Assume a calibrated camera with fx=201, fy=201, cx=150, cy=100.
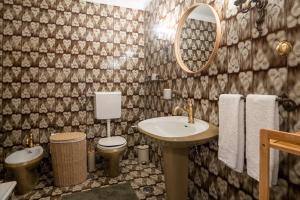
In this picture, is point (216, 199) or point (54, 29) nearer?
point (216, 199)

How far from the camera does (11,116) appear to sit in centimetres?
283

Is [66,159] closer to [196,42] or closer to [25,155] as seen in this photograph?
[25,155]

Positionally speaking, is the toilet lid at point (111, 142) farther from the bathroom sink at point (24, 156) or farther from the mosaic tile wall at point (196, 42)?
the mosaic tile wall at point (196, 42)

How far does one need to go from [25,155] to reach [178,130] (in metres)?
2.04

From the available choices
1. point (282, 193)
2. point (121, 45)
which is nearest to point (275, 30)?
point (282, 193)

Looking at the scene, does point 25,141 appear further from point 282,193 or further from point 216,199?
point 282,193

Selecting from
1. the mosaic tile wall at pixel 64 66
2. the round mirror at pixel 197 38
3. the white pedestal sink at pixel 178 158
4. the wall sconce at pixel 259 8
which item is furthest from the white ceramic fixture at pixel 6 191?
the wall sconce at pixel 259 8

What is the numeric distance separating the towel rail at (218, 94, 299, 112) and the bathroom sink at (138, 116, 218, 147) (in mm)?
555

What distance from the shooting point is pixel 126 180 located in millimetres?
2719

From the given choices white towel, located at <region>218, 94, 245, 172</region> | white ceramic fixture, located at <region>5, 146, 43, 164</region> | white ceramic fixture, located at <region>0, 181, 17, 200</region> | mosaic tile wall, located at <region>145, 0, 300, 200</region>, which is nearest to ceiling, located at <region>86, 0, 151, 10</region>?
mosaic tile wall, located at <region>145, 0, 300, 200</region>

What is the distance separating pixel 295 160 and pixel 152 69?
233 cm

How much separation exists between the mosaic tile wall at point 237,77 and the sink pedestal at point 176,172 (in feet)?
0.90

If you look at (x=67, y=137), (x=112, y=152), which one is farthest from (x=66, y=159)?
(x=112, y=152)

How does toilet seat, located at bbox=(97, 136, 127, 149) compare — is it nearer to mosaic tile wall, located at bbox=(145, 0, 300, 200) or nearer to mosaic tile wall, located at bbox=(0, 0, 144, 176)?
mosaic tile wall, located at bbox=(0, 0, 144, 176)
